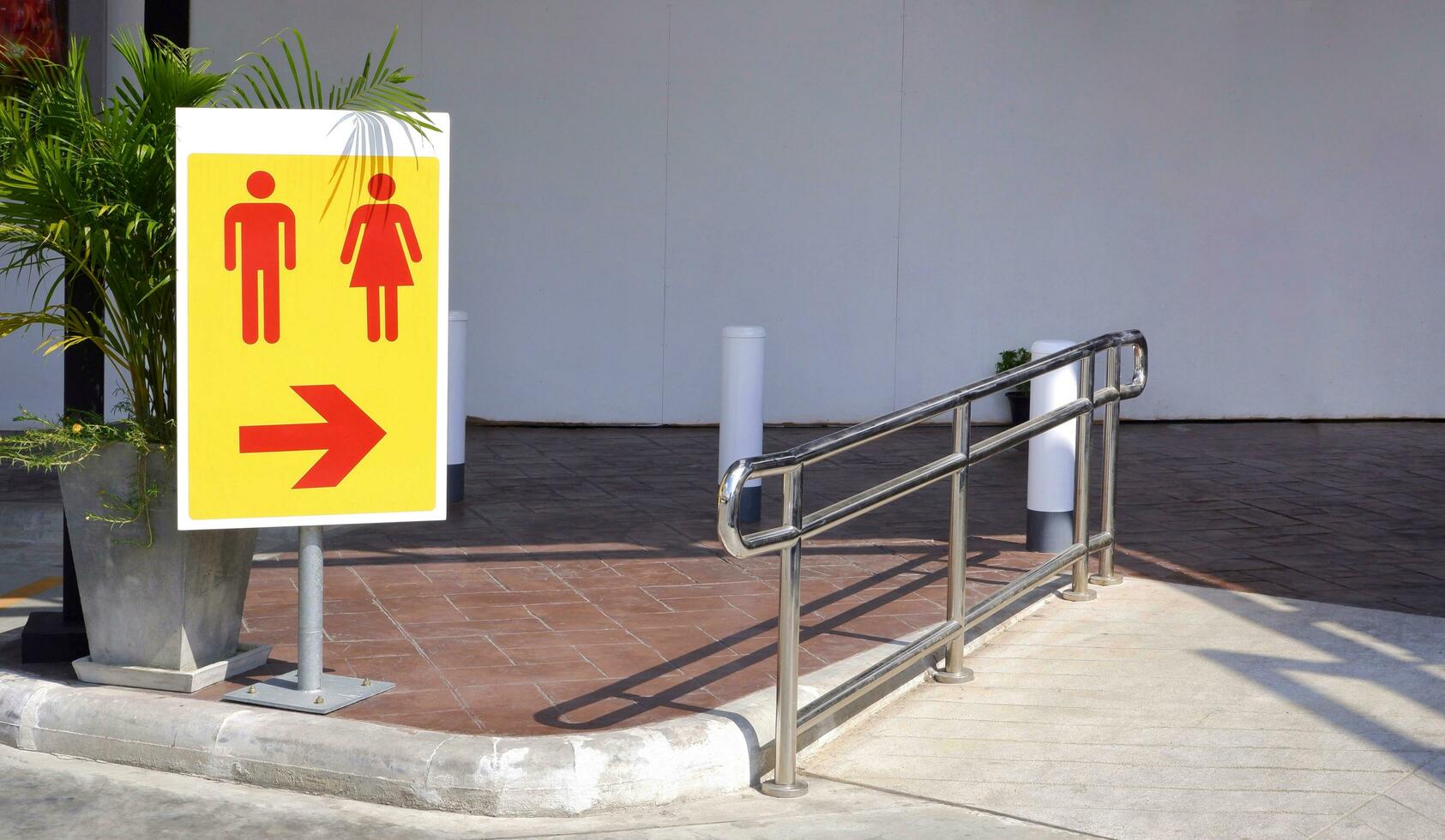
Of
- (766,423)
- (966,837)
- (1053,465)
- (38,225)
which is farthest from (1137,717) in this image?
(766,423)

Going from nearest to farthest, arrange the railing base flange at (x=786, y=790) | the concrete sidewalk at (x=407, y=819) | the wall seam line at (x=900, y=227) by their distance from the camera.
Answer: the concrete sidewalk at (x=407, y=819), the railing base flange at (x=786, y=790), the wall seam line at (x=900, y=227)

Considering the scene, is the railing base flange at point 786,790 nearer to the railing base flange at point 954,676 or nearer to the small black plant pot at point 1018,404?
the railing base flange at point 954,676

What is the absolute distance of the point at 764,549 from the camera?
150 inches

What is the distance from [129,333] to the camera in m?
4.61

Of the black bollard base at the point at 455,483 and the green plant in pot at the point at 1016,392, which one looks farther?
the green plant in pot at the point at 1016,392

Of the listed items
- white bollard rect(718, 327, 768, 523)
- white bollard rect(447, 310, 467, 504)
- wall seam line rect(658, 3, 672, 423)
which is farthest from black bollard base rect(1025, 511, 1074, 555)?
wall seam line rect(658, 3, 672, 423)

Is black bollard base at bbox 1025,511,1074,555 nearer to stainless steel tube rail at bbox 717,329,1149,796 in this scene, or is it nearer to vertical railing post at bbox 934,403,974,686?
stainless steel tube rail at bbox 717,329,1149,796

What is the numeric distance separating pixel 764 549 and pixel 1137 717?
1481mm

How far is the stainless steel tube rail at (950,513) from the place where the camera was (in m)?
3.90

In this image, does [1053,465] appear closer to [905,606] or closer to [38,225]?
[905,606]

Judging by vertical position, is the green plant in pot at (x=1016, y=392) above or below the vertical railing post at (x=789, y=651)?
above

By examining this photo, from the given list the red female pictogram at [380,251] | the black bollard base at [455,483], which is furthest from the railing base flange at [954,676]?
the black bollard base at [455,483]

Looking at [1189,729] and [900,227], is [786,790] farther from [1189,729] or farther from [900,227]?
[900,227]

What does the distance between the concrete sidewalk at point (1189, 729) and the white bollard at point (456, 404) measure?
328cm
